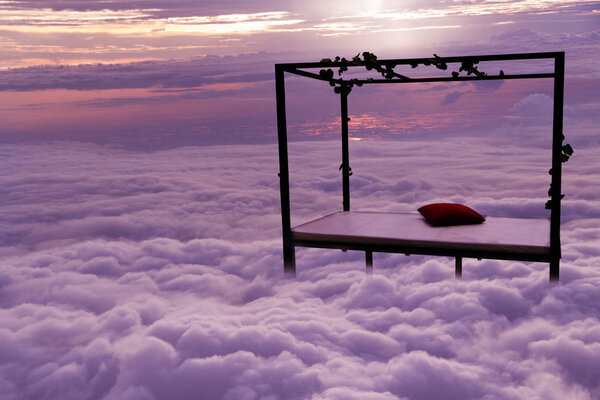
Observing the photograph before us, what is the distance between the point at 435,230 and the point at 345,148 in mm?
1701

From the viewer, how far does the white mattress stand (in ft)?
15.8

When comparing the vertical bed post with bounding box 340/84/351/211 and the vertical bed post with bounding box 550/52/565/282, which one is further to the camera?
the vertical bed post with bounding box 340/84/351/211

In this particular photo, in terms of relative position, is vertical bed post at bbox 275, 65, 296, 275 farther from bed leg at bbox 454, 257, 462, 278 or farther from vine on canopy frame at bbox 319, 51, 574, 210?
bed leg at bbox 454, 257, 462, 278

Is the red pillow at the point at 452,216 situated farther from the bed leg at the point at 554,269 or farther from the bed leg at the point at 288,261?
the bed leg at the point at 288,261

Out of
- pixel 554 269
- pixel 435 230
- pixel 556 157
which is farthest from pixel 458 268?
pixel 556 157

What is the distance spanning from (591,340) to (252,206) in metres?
15.9

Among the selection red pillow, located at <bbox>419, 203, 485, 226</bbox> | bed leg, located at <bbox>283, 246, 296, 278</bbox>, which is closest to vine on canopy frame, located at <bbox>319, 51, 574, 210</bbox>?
red pillow, located at <bbox>419, 203, 485, 226</bbox>

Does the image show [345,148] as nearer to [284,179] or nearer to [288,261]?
[284,179]

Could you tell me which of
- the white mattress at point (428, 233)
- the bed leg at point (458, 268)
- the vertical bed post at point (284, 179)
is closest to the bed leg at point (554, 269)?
the white mattress at point (428, 233)

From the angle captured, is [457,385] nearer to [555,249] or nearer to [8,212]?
[555,249]

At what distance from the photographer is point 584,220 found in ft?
38.2

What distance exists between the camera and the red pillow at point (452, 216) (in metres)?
5.63

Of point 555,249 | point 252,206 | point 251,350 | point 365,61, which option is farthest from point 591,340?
point 252,206

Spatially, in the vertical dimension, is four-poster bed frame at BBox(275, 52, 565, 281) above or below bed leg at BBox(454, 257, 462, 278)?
above
